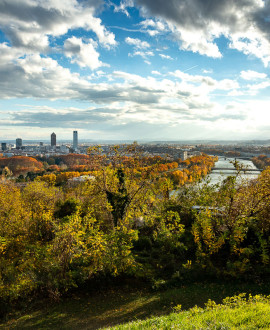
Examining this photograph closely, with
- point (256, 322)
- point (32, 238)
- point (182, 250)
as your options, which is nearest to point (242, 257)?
point (182, 250)

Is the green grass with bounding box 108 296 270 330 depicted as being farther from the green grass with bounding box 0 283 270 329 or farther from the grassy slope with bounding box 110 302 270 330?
the green grass with bounding box 0 283 270 329

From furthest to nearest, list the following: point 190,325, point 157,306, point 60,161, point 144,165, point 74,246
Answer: point 60,161, point 144,165, point 74,246, point 157,306, point 190,325

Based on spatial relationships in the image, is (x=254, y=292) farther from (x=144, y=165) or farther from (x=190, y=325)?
(x=144, y=165)

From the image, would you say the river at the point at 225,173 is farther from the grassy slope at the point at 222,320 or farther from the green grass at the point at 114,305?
the grassy slope at the point at 222,320

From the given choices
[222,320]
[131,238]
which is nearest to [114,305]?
[131,238]

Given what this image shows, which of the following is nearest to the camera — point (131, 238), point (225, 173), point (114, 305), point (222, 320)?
point (222, 320)

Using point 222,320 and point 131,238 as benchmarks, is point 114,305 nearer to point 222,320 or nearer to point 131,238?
point 131,238
